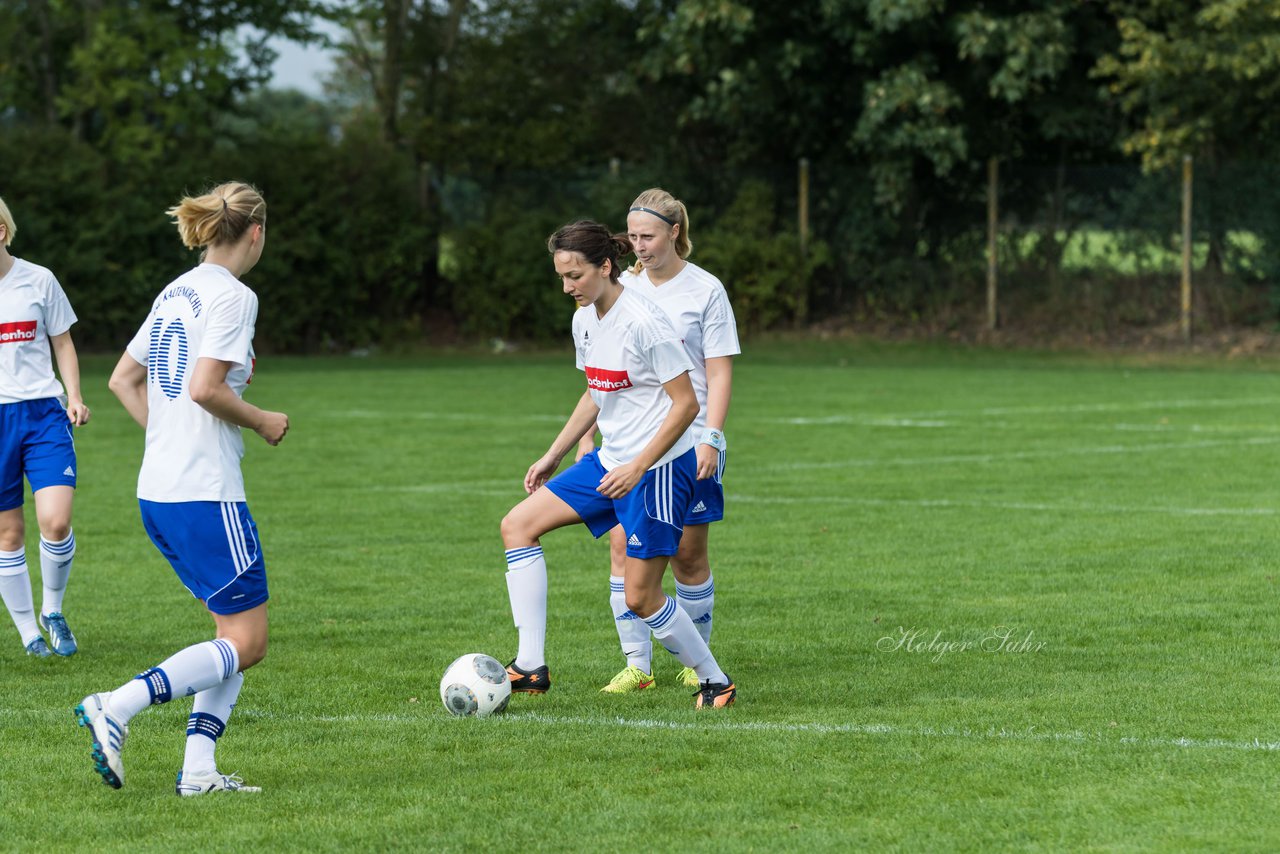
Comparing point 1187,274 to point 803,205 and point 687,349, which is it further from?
point 687,349

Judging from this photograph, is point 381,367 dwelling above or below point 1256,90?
below

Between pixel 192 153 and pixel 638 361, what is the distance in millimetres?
26019

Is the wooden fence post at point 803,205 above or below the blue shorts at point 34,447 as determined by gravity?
above

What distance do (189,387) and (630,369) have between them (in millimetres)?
1823

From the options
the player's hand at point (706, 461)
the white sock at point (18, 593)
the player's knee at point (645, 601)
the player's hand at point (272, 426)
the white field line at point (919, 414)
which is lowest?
the white field line at point (919, 414)

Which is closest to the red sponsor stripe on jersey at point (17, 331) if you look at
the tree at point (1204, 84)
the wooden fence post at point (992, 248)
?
the tree at point (1204, 84)

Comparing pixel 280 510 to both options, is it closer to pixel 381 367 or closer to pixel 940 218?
pixel 381 367

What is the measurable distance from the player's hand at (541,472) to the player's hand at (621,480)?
682 mm

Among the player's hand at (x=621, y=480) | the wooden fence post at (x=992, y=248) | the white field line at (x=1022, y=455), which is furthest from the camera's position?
the wooden fence post at (x=992, y=248)

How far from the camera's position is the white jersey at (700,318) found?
22.7 ft

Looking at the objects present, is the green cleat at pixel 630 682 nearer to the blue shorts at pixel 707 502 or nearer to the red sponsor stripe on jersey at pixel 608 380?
the blue shorts at pixel 707 502

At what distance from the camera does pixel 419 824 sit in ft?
16.2

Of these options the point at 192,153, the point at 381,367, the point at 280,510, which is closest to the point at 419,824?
the point at 280,510

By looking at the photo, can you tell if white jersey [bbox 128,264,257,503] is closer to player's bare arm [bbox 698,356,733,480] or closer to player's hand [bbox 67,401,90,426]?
player's bare arm [bbox 698,356,733,480]
